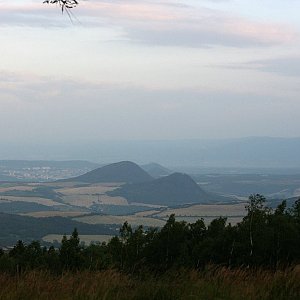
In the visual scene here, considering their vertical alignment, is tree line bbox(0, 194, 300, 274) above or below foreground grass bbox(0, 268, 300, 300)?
below

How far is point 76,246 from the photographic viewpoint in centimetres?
3131

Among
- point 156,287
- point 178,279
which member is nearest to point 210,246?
point 178,279

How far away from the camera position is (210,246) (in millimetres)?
21172

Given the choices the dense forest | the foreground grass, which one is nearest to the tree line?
the dense forest

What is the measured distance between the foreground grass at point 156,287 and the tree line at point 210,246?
1851 mm

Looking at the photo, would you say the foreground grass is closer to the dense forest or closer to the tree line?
the dense forest

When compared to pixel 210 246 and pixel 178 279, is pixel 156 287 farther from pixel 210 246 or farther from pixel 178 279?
pixel 210 246

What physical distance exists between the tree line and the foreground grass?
6.07ft

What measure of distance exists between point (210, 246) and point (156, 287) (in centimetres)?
1259

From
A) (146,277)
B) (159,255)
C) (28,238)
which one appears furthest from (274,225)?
(28,238)

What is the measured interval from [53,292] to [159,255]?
50.4 ft

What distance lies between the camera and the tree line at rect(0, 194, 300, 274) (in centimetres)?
1698

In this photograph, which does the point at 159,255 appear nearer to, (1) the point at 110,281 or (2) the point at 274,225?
(2) the point at 274,225

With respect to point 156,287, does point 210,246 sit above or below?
below
